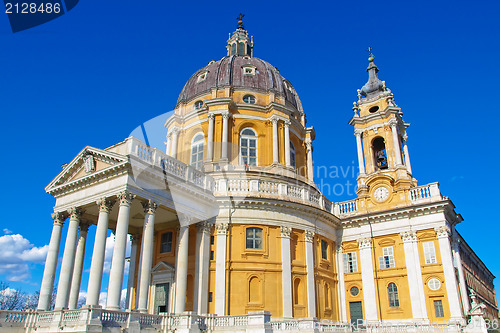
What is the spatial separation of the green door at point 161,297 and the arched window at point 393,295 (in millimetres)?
13490

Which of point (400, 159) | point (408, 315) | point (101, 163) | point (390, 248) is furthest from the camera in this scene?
point (400, 159)

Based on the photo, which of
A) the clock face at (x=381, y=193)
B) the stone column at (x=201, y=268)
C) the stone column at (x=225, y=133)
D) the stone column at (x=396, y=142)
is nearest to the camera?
the stone column at (x=201, y=268)

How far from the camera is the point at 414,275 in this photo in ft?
83.1

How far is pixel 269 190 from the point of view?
25188 millimetres

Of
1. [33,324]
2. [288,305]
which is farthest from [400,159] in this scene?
[33,324]

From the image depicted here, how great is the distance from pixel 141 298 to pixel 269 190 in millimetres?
10080

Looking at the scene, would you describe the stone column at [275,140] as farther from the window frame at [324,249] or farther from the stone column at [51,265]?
the stone column at [51,265]

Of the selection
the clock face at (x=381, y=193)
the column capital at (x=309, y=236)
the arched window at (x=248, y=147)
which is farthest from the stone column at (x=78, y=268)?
the clock face at (x=381, y=193)

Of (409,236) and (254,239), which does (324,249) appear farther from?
(254,239)

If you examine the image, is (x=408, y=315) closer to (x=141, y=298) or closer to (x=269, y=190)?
(x=269, y=190)

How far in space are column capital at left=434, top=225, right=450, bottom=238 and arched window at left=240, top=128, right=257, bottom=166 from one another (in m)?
12.6

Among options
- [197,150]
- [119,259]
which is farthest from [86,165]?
[197,150]

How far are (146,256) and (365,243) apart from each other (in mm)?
15071

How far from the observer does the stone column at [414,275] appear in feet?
80.5
